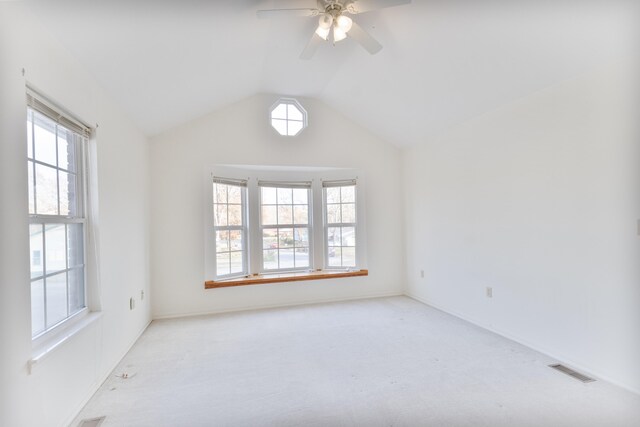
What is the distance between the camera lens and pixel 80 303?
86.0 inches

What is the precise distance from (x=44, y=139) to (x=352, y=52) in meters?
2.72

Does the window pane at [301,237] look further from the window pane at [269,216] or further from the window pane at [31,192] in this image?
the window pane at [31,192]

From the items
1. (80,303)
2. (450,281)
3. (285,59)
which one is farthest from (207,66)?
(450,281)

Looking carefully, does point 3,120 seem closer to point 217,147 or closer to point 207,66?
point 207,66

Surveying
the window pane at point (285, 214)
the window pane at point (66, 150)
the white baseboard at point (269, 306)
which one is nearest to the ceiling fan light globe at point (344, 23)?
the window pane at point (66, 150)

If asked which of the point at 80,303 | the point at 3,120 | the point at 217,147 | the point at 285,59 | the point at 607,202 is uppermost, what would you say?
the point at 285,59

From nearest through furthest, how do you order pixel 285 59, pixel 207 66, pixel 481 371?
pixel 481 371 < pixel 207 66 < pixel 285 59

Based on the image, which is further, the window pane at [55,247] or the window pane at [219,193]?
the window pane at [219,193]

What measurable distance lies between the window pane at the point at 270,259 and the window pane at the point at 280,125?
1693 millimetres

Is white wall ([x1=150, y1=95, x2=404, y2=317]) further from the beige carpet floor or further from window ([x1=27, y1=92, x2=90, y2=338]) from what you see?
window ([x1=27, y1=92, x2=90, y2=338])

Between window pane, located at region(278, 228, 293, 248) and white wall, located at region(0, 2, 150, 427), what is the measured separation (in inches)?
78.5

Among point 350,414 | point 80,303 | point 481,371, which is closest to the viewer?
point 350,414

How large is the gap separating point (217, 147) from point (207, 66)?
1.31 meters

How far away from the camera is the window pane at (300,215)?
4598 mm
